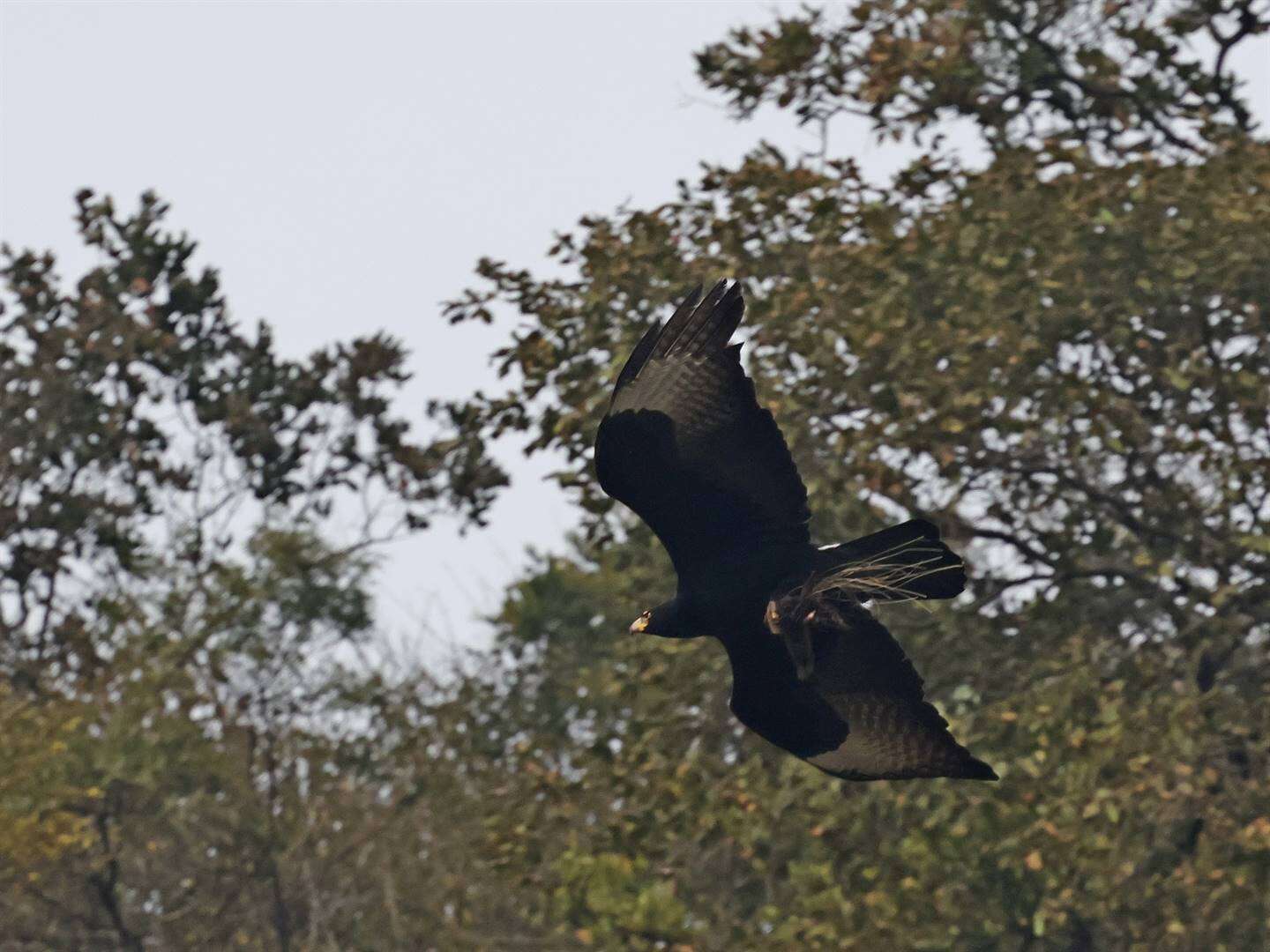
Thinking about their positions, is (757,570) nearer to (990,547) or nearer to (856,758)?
(856,758)

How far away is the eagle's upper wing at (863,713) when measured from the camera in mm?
8523

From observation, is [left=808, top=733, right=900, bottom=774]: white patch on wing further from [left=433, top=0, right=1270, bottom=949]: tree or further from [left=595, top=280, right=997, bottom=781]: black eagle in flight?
[left=433, top=0, right=1270, bottom=949]: tree

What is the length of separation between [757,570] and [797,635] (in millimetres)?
260

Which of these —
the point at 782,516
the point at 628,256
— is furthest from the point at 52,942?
the point at 782,516

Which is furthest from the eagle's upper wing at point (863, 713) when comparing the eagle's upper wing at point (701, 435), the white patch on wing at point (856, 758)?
the eagle's upper wing at point (701, 435)

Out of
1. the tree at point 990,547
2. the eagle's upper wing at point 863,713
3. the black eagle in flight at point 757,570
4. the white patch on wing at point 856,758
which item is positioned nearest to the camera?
the black eagle in flight at point 757,570

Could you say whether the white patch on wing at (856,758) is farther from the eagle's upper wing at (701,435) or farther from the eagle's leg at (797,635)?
the eagle's upper wing at (701,435)

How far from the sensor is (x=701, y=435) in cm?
827

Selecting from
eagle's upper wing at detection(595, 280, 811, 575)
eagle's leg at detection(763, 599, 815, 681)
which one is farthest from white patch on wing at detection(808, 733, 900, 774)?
eagle's upper wing at detection(595, 280, 811, 575)

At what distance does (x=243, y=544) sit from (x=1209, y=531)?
9.84 meters

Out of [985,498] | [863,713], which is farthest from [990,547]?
[863,713]

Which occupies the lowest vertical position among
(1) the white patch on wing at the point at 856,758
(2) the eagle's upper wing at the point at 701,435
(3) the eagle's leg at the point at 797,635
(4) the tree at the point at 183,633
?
(1) the white patch on wing at the point at 856,758

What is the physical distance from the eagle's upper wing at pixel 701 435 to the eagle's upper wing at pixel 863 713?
18.2 inches

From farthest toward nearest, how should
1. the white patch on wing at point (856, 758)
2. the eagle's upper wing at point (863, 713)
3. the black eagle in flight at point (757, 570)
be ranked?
the white patch on wing at point (856, 758) → the eagle's upper wing at point (863, 713) → the black eagle in flight at point (757, 570)
